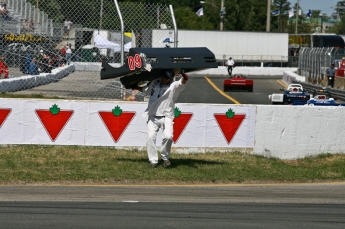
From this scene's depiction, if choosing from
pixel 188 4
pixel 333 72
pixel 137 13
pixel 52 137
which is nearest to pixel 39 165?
pixel 52 137

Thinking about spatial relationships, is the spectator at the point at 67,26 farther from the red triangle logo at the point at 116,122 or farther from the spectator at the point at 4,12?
the red triangle logo at the point at 116,122

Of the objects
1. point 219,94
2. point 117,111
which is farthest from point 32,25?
point 219,94

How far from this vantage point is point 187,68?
1157 centimetres

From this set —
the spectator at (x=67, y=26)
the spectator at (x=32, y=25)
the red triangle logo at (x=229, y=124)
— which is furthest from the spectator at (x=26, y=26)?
the red triangle logo at (x=229, y=124)

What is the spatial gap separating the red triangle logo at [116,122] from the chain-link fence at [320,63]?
88.6 feet

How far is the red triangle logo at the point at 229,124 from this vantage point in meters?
14.0

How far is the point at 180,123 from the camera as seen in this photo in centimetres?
1389

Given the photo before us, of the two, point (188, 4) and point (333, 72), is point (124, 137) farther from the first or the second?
point (188, 4)

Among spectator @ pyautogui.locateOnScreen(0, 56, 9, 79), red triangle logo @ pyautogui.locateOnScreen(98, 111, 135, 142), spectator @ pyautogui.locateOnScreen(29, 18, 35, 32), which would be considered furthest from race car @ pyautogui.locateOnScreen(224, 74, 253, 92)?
red triangle logo @ pyautogui.locateOnScreen(98, 111, 135, 142)

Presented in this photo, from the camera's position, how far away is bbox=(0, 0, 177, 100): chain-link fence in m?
17.4

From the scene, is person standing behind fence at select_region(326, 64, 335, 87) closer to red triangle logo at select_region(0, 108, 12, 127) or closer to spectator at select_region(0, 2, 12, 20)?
spectator at select_region(0, 2, 12, 20)

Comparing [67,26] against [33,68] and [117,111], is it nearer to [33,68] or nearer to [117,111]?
[33,68]

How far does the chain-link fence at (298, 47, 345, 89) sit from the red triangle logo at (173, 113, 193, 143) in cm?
2652
